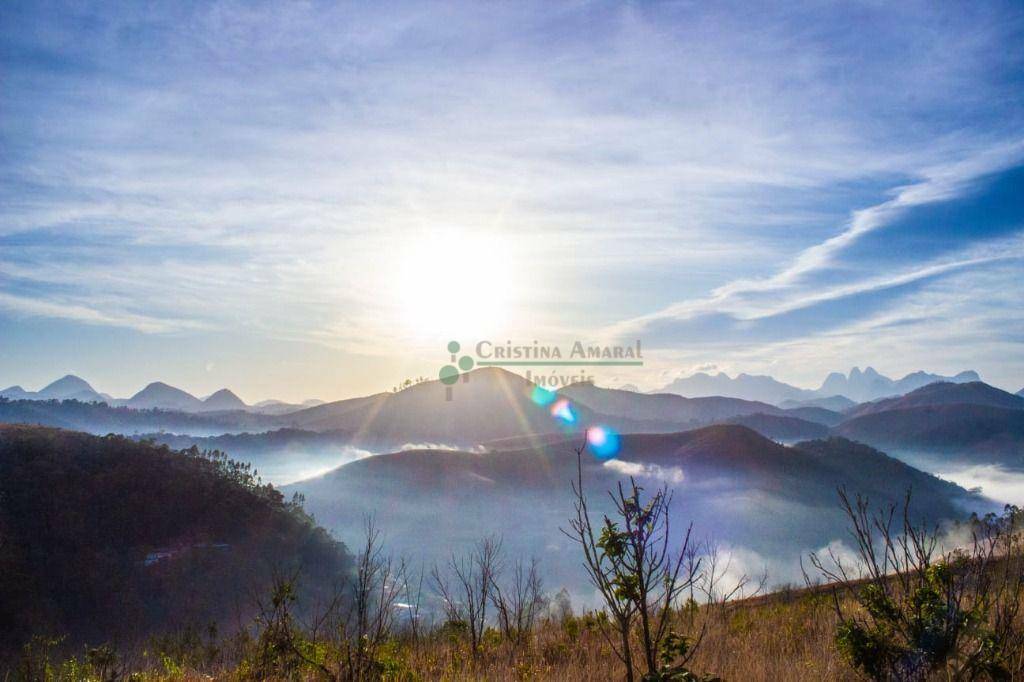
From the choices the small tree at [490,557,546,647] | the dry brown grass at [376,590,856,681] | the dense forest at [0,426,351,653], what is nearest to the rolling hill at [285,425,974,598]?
the dense forest at [0,426,351,653]

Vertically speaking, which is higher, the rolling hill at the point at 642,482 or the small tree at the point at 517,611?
the small tree at the point at 517,611

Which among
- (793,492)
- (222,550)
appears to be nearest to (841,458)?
(793,492)

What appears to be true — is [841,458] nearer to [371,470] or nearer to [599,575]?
[371,470]

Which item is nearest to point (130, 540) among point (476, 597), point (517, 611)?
point (476, 597)

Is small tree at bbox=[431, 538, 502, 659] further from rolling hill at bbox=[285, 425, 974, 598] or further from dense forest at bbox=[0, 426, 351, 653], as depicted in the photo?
rolling hill at bbox=[285, 425, 974, 598]

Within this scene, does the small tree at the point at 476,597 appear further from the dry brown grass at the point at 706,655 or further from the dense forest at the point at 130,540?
the dense forest at the point at 130,540

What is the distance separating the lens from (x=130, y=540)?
58469mm

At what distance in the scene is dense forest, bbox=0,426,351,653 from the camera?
161 ft

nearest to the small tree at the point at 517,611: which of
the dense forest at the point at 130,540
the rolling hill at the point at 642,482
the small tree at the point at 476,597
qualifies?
the small tree at the point at 476,597

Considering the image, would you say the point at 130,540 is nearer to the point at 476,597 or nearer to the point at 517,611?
the point at 476,597

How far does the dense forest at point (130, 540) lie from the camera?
161ft

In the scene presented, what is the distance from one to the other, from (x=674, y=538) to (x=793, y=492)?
4918cm

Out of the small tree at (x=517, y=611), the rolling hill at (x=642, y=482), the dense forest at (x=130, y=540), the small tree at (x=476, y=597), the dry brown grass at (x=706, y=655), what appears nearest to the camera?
the dry brown grass at (x=706, y=655)

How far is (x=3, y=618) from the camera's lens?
146 ft
